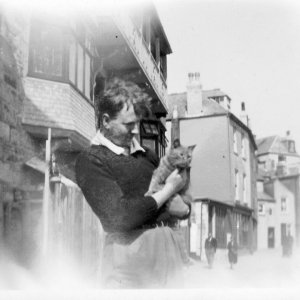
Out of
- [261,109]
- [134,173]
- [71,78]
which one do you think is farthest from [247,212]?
[71,78]

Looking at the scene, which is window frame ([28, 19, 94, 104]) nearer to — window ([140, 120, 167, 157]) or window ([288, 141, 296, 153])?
window ([140, 120, 167, 157])

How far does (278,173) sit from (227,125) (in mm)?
612

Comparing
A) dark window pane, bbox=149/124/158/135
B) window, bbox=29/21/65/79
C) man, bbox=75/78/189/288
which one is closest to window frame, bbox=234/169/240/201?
dark window pane, bbox=149/124/158/135

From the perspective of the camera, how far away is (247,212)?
248 cm

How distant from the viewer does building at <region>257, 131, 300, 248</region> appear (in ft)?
8.02

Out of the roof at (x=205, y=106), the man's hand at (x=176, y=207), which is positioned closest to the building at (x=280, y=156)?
the roof at (x=205, y=106)

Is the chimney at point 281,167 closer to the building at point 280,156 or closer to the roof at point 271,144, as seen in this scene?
the building at point 280,156

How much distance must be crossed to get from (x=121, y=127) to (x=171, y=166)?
10.8 inches

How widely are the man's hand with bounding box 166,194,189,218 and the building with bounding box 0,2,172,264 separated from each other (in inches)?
20.8

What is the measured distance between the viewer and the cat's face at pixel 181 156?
5.57 ft

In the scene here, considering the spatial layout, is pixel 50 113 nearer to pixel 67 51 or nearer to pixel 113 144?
pixel 67 51

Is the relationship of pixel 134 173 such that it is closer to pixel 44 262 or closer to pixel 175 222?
pixel 175 222

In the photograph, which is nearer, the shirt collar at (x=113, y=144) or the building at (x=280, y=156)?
the shirt collar at (x=113, y=144)

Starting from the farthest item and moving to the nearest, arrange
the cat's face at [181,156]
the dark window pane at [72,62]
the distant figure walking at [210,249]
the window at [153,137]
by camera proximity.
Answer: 1. the dark window pane at [72,62]
2. the distant figure walking at [210,249]
3. the window at [153,137]
4. the cat's face at [181,156]
